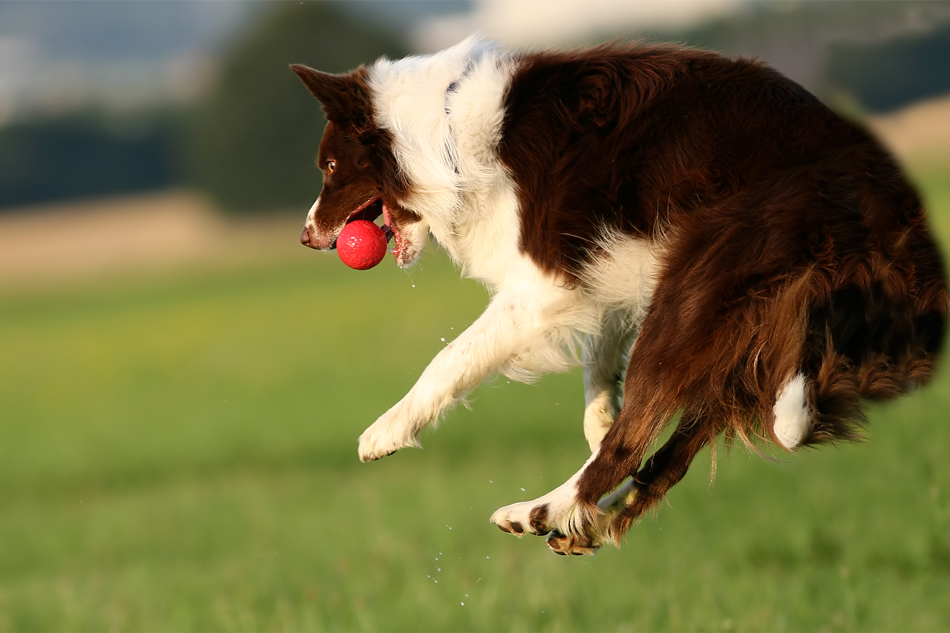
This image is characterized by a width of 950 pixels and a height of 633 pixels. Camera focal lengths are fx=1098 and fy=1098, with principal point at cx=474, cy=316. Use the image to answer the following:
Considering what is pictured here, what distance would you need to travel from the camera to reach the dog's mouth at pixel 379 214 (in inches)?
175

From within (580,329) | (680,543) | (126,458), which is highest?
(580,329)

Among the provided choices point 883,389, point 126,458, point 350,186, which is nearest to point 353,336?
point 126,458

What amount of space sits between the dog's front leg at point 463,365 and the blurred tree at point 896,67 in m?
2.06

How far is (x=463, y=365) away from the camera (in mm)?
3945

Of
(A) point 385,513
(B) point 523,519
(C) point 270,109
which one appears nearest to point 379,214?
(B) point 523,519

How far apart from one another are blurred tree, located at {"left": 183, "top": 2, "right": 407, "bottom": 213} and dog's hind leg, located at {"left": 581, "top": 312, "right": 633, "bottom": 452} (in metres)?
28.4

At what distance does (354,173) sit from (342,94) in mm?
322

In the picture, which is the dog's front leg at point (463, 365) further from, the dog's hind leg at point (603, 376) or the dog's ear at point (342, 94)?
the dog's ear at point (342, 94)

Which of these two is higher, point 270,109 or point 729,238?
point 729,238

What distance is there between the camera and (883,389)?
11.9ft

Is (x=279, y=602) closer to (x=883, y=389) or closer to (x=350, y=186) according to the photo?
(x=350, y=186)

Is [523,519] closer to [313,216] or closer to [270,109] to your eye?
[313,216]

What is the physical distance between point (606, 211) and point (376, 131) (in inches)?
39.5

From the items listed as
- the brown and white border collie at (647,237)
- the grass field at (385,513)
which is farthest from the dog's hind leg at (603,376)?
the grass field at (385,513)
